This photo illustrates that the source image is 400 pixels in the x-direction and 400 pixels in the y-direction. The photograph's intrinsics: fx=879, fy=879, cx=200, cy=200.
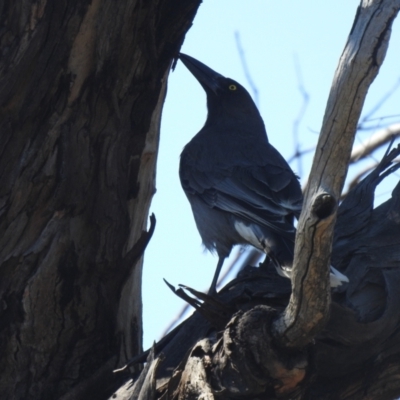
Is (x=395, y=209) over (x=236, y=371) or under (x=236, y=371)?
over

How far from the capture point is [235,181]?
6.13 m

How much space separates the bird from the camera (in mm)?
5293

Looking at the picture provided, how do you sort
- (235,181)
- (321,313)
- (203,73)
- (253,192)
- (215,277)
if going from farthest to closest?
(203,73) < (235,181) < (253,192) < (215,277) < (321,313)

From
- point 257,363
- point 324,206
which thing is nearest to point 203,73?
point 257,363

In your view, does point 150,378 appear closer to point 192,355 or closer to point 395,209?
point 192,355

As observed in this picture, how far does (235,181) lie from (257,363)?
2637 mm

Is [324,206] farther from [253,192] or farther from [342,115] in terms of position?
[253,192]

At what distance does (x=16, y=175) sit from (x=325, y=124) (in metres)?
1.80

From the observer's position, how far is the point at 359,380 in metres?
4.09

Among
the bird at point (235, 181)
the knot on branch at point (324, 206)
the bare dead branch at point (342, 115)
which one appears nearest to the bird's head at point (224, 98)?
the bird at point (235, 181)

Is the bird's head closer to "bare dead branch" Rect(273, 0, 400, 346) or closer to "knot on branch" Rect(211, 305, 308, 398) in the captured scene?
"knot on branch" Rect(211, 305, 308, 398)

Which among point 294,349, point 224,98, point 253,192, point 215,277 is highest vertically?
point 224,98

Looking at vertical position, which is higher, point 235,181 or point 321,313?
point 235,181

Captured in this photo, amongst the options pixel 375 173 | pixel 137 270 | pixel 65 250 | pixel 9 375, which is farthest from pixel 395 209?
pixel 9 375
